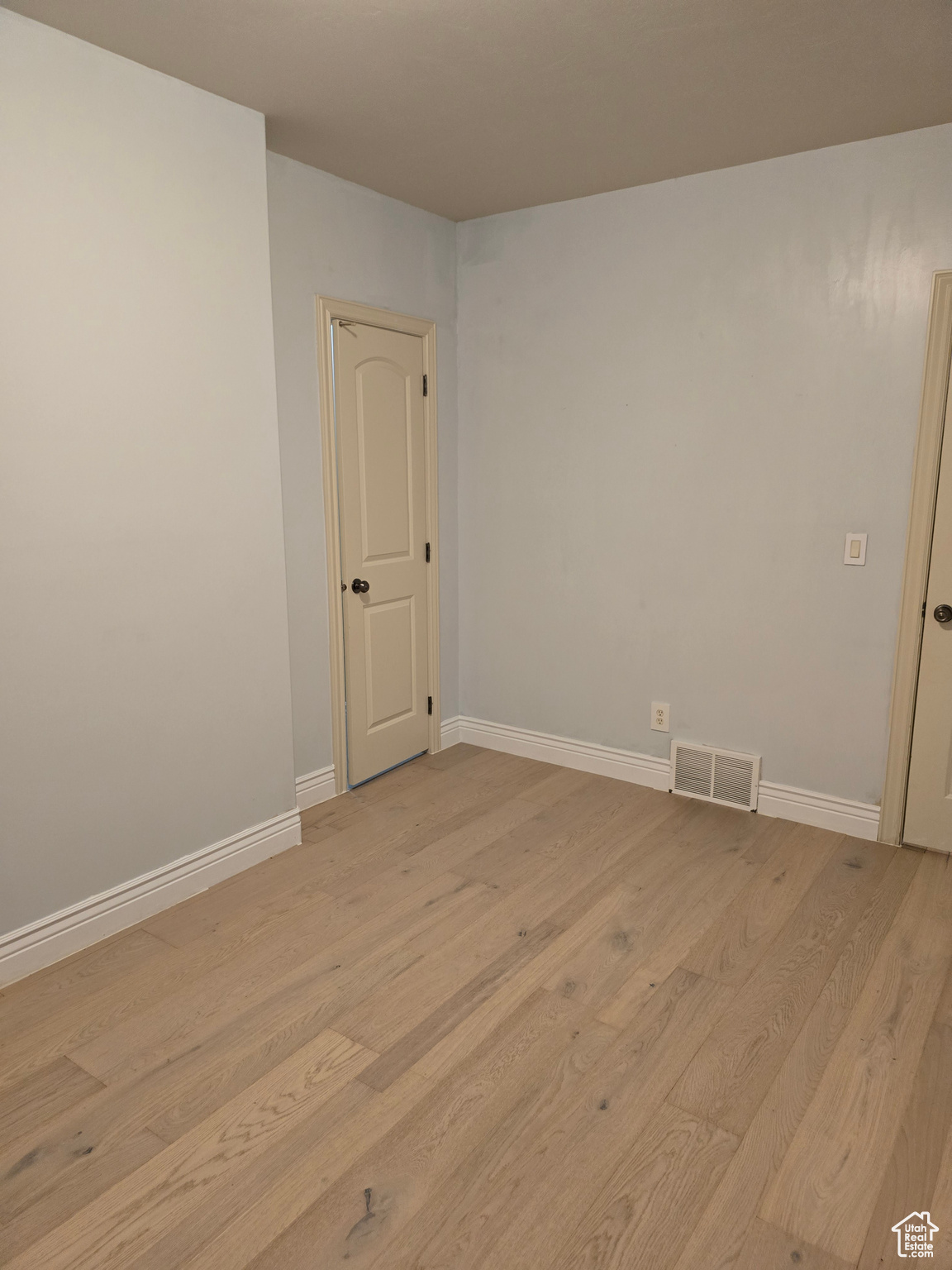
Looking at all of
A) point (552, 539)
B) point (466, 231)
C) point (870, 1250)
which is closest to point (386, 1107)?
point (870, 1250)

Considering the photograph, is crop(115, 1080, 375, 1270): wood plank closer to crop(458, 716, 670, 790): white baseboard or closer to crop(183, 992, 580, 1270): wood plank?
crop(183, 992, 580, 1270): wood plank

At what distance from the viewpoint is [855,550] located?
3.19 meters

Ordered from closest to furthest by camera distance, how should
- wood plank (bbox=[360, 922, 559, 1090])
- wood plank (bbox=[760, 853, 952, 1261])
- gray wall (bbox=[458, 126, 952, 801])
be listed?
wood plank (bbox=[760, 853, 952, 1261]) → wood plank (bbox=[360, 922, 559, 1090]) → gray wall (bbox=[458, 126, 952, 801])

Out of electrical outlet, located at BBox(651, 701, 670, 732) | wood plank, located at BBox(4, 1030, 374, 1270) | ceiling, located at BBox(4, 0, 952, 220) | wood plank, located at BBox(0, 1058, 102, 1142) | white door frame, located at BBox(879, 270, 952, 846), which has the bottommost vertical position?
wood plank, located at BBox(0, 1058, 102, 1142)

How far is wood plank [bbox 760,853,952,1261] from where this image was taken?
1.67 metres

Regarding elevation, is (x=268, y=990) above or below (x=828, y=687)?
below

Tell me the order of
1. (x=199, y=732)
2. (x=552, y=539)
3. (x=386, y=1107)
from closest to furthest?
(x=386, y=1107)
(x=199, y=732)
(x=552, y=539)

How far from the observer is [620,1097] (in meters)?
1.98

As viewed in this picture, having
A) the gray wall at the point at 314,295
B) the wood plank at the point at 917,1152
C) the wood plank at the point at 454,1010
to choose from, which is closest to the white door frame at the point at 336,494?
the gray wall at the point at 314,295

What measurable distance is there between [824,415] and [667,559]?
848mm

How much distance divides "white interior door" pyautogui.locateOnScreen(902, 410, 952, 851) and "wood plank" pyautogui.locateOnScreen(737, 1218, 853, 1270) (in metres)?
1.96

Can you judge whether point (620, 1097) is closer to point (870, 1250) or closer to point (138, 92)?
point (870, 1250)

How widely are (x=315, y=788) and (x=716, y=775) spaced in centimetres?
175

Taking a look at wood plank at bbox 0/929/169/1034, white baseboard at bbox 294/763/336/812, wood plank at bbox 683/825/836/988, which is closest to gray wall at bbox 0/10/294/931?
wood plank at bbox 0/929/169/1034
